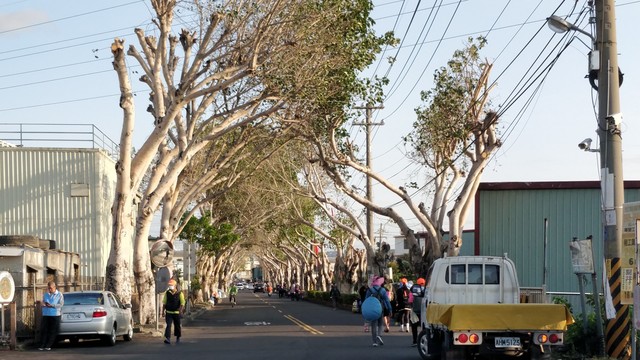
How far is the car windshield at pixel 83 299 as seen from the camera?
84.4 feet

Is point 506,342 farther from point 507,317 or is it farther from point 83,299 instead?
point 83,299

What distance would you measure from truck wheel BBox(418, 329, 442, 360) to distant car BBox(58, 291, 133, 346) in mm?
8973

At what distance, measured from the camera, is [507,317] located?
1666 centimetres

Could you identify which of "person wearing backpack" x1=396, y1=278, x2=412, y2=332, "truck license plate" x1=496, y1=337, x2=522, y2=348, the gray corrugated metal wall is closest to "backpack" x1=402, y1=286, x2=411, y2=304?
"person wearing backpack" x1=396, y1=278, x2=412, y2=332

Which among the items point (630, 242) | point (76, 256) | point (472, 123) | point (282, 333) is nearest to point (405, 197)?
point (472, 123)

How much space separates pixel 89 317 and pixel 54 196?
56.5 feet

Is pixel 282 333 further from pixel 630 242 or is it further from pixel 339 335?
pixel 630 242

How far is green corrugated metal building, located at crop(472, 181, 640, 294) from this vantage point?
3500 cm

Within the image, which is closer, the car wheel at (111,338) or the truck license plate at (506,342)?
the truck license plate at (506,342)

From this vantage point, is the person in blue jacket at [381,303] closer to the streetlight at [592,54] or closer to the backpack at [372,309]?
the backpack at [372,309]

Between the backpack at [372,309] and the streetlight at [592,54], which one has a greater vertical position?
the streetlight at [592,54]

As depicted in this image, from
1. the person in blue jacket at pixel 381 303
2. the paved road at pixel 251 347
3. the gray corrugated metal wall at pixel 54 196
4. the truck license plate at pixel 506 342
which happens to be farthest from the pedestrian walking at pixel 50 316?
the gray corrugated metal wall at pixel 54 196

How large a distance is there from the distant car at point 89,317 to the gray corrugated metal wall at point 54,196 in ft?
51.4

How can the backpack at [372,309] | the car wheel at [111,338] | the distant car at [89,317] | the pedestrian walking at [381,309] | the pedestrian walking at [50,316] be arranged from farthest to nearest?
the car wheel at [111,338], the distant car at [89,317], the pedestrian walking at [381,309], the pedestrian walking at [50,316], the backpack at [372,309]
